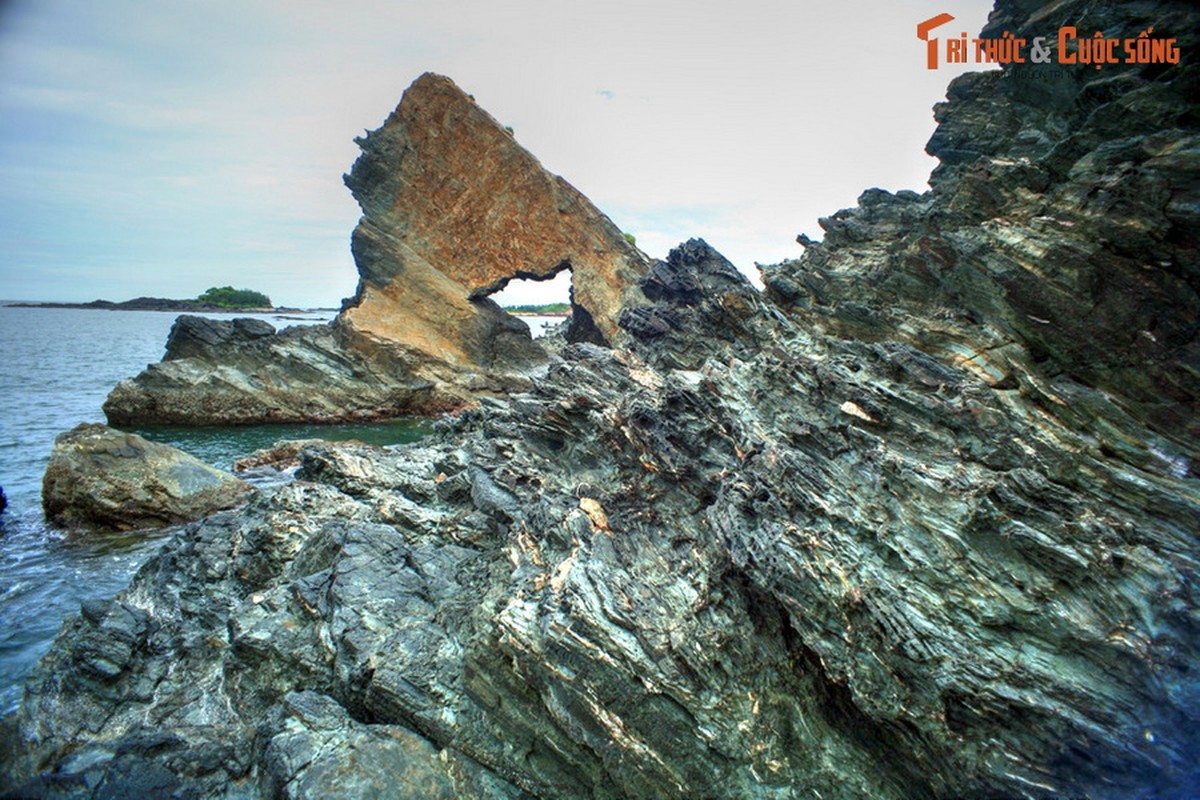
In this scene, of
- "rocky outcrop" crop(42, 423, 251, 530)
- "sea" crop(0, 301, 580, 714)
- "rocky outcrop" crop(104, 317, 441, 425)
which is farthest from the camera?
"rocky outcrop" crop(104, 317, 441, 425)

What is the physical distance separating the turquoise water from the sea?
0.03 metres

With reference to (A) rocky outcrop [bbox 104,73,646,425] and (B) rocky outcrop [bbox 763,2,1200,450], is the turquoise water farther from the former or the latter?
(B) rocky outcrop [bbox 763,2,1200,450]

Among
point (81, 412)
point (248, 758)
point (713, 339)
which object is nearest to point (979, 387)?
point (713, 339)

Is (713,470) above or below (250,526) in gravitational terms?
above

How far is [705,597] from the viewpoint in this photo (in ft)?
32.2

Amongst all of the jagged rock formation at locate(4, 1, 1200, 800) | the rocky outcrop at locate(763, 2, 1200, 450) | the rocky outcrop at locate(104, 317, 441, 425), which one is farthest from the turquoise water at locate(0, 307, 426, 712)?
the rocky outcrop at locate(763, 2, 1200, 450)

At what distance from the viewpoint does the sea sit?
15.8 meters

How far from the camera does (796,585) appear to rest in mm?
8930

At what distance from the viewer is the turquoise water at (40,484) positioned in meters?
15.9

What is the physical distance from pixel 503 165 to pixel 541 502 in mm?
41471

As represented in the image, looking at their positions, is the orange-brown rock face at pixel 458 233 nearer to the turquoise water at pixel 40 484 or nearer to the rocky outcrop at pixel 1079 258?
the turquoise water at pixel 40 484

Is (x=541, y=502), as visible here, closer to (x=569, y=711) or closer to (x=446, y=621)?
(x=446, y=621)

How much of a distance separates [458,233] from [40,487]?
31709 millimetres

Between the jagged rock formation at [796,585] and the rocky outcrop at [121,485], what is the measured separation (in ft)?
26.0
